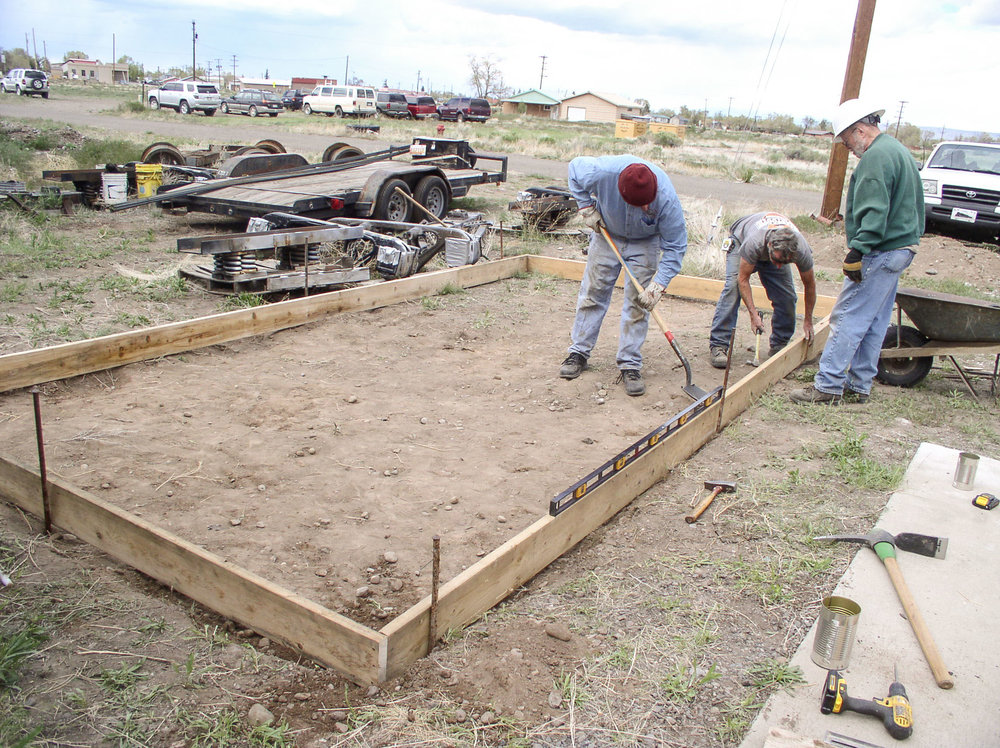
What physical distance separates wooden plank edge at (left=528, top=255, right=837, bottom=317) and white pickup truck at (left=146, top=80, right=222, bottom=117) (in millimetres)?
37637

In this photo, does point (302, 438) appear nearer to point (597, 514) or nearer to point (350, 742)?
point (597, 514)

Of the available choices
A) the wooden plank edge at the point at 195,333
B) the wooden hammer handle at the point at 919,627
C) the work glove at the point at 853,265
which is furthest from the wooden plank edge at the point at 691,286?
the wooden hammer handle at the point at 919,627

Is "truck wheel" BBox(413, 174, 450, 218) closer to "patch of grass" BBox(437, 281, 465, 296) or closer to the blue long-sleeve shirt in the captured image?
"patch of grass" BBox(437, 281, 465, 296)

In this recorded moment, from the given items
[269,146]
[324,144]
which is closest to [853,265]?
[269,146]

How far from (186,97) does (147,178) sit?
1374 inches

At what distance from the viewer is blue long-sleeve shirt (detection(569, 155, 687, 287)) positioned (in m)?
5.16

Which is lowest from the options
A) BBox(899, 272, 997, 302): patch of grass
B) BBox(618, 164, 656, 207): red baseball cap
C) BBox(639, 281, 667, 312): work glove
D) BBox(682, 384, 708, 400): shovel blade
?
BBox(682, 384, 708, 400): shovel blade

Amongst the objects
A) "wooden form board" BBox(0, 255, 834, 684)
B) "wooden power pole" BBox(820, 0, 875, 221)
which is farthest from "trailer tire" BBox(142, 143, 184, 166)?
"wooden power pole" BBox(820, 0, 875, 221)

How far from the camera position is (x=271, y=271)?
23.6 feet

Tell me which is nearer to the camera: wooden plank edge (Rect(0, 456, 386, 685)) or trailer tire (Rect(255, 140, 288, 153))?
wooden plank edge (Rect(0, 456, 386, 685))

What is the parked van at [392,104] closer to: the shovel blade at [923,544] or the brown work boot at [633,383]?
the brown work boot at [633,383]

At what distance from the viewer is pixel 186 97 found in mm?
40969

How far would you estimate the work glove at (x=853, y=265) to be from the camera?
4883 mm

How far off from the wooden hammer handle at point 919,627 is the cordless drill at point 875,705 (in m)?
0.23
